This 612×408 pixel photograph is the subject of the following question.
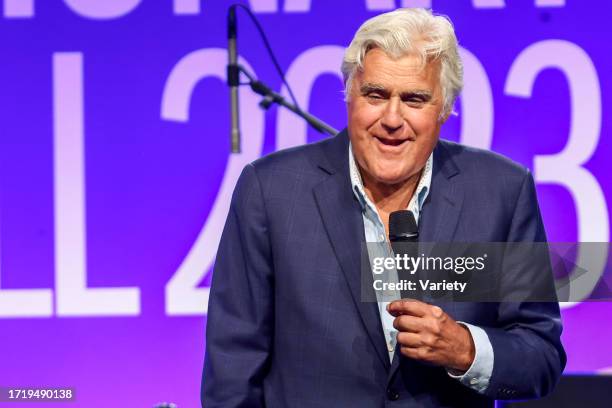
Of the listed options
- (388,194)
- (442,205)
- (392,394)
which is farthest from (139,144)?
(392,394)

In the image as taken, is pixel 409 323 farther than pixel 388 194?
No

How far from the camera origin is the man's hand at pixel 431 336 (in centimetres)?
135

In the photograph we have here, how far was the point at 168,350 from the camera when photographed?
10.5ft

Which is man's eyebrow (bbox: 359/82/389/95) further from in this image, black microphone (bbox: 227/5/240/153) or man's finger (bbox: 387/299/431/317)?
black microphone (bbox: 227/5/240/153)

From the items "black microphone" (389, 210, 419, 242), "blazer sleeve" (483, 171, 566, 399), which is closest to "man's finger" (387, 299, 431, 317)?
"black microphone" (389, 210, 419, 242)

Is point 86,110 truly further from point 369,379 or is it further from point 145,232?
point 369,379

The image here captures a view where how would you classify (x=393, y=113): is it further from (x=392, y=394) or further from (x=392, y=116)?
(x=392, y=394)

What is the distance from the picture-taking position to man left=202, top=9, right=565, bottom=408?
5.18ft

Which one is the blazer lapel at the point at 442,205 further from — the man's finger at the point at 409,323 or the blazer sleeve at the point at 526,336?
the man's finger at the point at 409,323

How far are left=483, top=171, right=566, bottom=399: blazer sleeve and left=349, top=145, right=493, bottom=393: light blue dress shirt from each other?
0.07ft

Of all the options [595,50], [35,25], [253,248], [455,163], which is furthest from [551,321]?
[35,25]

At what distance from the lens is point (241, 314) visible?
1613 mm

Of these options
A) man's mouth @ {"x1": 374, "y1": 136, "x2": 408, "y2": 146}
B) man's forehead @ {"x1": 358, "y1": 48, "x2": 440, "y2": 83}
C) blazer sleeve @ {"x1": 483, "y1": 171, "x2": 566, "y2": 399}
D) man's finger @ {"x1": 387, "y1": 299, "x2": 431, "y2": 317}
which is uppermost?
man's forehead @ {"x1": 358, "y1": 48, "x2": 440, "y2": 83}

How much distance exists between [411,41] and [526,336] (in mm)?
616
